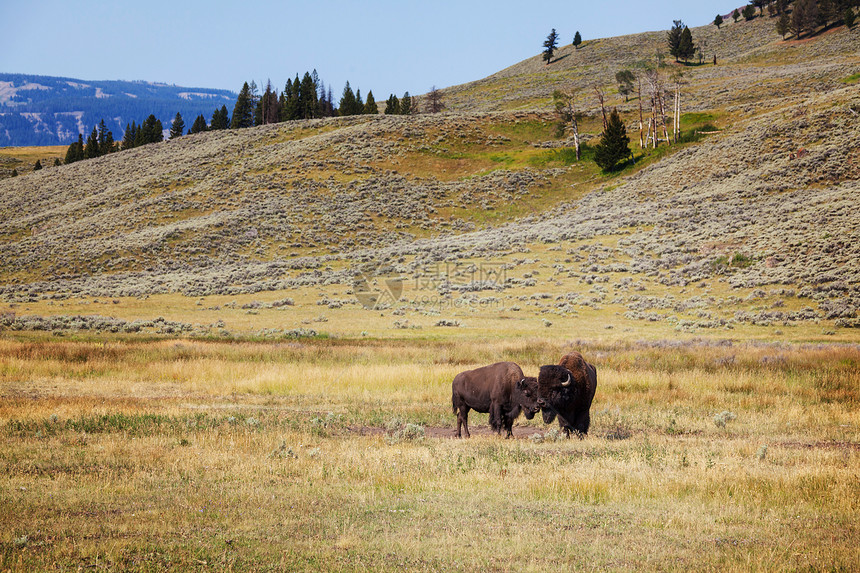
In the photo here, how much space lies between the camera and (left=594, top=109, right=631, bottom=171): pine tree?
7350cm

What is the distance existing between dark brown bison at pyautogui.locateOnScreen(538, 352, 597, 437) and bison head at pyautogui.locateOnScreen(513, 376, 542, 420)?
0.57 ft

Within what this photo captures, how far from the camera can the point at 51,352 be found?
22.5 m

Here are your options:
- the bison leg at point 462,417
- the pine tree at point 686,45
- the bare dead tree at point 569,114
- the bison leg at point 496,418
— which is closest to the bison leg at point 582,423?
the bison leg at point 496,418

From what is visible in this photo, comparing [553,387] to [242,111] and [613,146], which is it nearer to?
[613,146]

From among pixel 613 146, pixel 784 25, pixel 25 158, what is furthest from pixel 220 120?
pixel 784 25

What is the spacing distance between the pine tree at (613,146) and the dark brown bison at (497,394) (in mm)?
66650

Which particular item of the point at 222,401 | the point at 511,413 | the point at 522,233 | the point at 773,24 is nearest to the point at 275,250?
the point at 522,233

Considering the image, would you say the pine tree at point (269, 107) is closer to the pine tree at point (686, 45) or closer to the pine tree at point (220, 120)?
the pine tree at point (220, 120)

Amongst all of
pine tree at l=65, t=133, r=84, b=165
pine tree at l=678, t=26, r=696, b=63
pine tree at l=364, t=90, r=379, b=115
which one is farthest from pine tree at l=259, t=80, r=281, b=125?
pine tree at l=678, t=26, r=696, b=63

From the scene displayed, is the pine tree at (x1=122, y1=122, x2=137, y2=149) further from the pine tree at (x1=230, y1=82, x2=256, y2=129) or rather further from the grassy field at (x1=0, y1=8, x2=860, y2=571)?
the grassy field at (x1=0, y1=8, x2=860, y2=571)

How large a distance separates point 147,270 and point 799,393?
184 feet

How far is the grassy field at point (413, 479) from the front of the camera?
5793mm

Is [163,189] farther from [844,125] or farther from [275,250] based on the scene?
[844,125]

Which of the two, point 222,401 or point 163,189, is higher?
point 163,189
